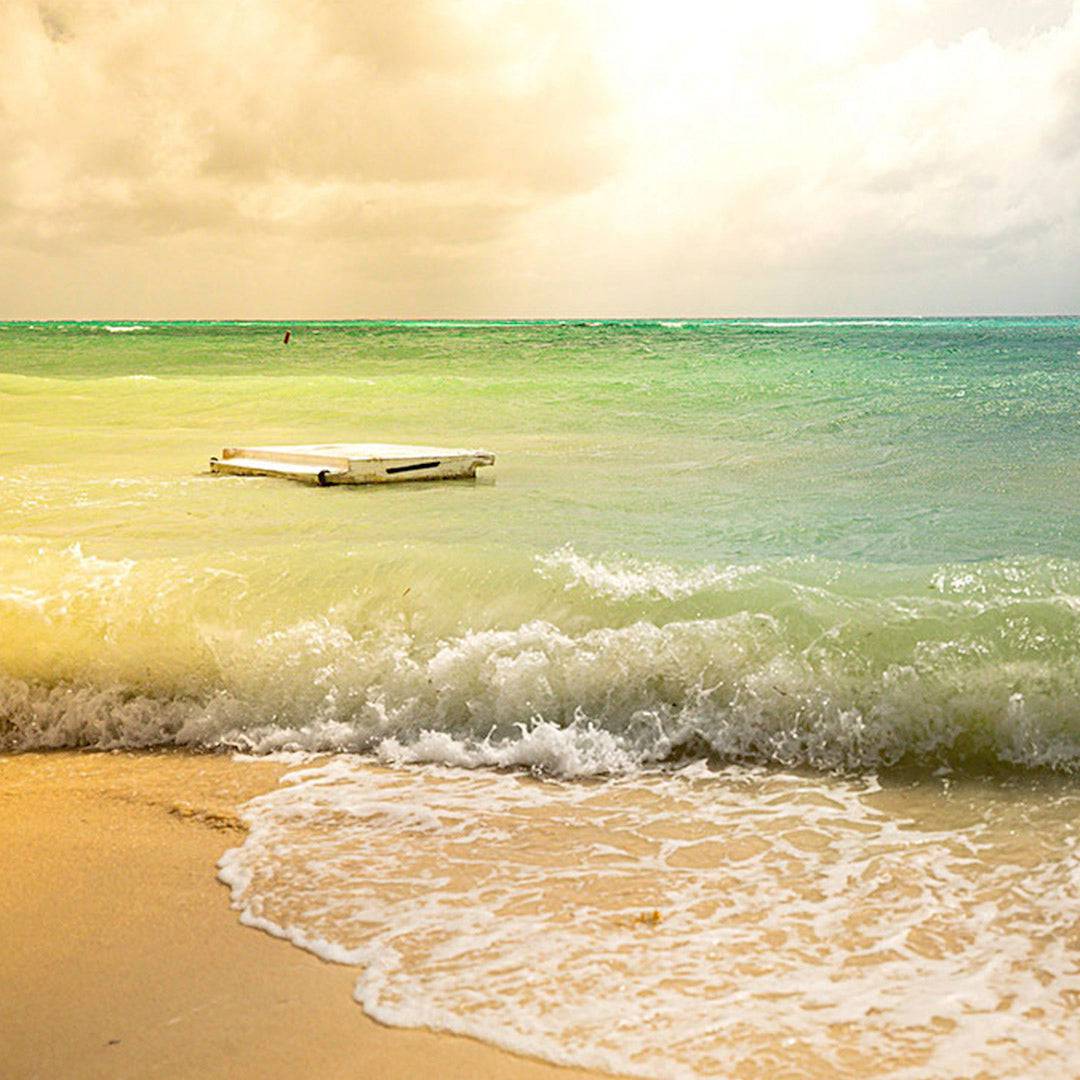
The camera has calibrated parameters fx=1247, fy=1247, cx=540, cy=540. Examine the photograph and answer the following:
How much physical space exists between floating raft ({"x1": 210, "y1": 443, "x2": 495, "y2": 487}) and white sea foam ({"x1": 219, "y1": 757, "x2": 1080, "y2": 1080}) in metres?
4.58

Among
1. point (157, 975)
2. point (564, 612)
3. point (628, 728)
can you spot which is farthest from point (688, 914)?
point (564, 612)

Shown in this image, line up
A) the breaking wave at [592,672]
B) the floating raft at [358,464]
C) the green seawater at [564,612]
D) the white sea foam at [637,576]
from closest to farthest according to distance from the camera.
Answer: the breaking wave at [592,672], the green seawater at [564,612], the white sea foam at [637,576], the floating raft at [358,464]

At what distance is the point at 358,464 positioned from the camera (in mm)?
8602

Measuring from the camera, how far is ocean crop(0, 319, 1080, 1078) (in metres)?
2.76

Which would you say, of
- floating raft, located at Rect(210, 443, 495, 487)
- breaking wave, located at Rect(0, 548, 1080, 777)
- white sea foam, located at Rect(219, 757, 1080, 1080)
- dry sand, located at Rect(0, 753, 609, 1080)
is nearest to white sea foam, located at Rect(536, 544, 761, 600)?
breaking wave, located at Rect(0, 548, 1080, 777)

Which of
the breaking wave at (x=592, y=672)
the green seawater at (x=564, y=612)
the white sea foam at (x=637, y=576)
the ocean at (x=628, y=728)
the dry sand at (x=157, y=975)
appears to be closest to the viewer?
the dry sand at (x=157, y=975)

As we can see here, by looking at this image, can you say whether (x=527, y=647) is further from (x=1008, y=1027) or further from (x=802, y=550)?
(x=1008, y=1027)

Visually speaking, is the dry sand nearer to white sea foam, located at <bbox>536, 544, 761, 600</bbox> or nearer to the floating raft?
white sea foam, located at <bbox>536, 544, 761, 600</bbox>

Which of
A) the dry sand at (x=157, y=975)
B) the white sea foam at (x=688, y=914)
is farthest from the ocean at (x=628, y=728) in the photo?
the dry sand at (x=157, y=975)

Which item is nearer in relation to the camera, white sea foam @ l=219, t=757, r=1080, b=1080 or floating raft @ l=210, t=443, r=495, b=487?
white sea foam @ l=219, t=757, r=1080, b=1080

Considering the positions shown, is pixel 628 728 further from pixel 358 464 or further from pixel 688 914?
pixel 358 464

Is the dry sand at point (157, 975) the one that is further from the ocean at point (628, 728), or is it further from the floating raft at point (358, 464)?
the floating raft at point (358, 464)

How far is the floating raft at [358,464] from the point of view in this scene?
28.3 ft

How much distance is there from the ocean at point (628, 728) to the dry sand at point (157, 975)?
4.5 inches
